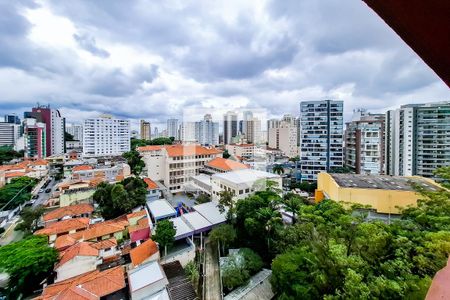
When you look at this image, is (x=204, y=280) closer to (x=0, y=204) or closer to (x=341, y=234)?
(x=341, y=234)

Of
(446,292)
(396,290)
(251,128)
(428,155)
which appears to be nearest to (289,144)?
(251,128)

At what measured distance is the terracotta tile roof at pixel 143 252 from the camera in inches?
337

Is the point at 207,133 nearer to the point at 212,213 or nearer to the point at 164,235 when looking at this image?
the point at 212,213

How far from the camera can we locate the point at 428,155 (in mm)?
19766

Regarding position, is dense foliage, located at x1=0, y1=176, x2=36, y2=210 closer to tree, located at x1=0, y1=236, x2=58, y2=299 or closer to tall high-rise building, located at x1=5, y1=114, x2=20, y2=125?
tree, located at x1=0, y1=236, x2=58, y2=299

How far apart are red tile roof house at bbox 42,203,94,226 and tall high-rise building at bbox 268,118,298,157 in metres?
37.3

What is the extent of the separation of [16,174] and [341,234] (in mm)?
27193

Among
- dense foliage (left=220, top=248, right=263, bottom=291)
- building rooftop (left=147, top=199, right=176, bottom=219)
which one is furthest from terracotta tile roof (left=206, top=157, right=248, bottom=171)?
dense foliage (left=220, top=248, right=263, bottom=291)

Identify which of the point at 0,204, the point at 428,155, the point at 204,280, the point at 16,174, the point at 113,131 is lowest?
the point at 204,280

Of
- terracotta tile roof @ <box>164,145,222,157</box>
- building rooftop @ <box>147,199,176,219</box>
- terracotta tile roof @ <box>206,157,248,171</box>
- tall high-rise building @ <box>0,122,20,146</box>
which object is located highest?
tall high-rise building @ <box>0,122,20,146</box>

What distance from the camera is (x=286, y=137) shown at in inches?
1750

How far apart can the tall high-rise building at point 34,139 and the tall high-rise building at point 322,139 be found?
38.7m

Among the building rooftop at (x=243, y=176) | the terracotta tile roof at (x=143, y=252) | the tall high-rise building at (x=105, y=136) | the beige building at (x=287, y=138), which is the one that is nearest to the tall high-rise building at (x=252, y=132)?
the beige building at (x=287, y=138)

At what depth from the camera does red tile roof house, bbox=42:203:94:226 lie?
39.7 feet
